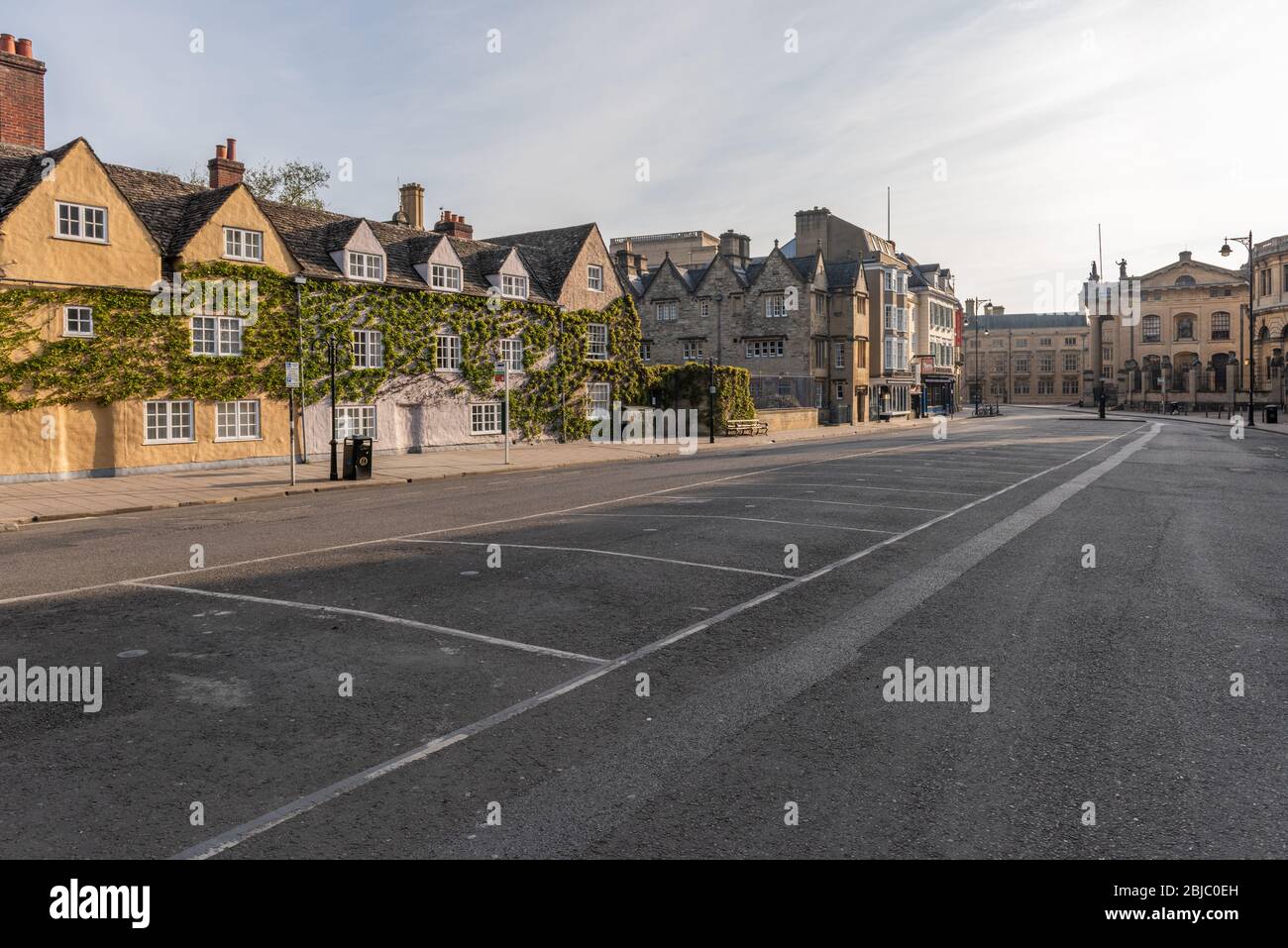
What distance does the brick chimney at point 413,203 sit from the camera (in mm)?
39812

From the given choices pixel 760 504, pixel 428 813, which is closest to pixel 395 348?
pixel 760 504

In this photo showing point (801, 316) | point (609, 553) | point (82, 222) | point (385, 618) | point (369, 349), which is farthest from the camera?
point (801, 316)

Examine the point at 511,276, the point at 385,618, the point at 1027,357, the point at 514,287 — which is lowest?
the point at 385,618

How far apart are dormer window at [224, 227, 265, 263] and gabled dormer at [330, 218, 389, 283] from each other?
3.27 m

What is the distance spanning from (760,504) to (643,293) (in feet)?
163

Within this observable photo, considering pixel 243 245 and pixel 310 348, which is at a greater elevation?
pixel 243 245

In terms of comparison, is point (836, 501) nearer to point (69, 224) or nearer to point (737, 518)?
point (737, 518)

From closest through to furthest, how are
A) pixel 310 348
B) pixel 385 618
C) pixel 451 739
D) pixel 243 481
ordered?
pixel 451 739 → pixel 385 618 → pixel 243 481 → pixel 310 348

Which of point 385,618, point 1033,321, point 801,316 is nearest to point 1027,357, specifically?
point 1033,321

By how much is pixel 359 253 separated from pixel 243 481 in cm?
1159

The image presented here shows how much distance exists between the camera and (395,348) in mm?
32719

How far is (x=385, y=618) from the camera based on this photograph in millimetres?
8391

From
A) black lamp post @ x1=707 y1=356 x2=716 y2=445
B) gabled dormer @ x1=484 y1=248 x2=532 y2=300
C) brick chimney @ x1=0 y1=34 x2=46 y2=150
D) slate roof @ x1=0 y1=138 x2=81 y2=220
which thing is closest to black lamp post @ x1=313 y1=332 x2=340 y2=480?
slate roof @ x1=0 y1=138 x2=81 y2=220

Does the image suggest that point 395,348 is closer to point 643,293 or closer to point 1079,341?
point 643,293
